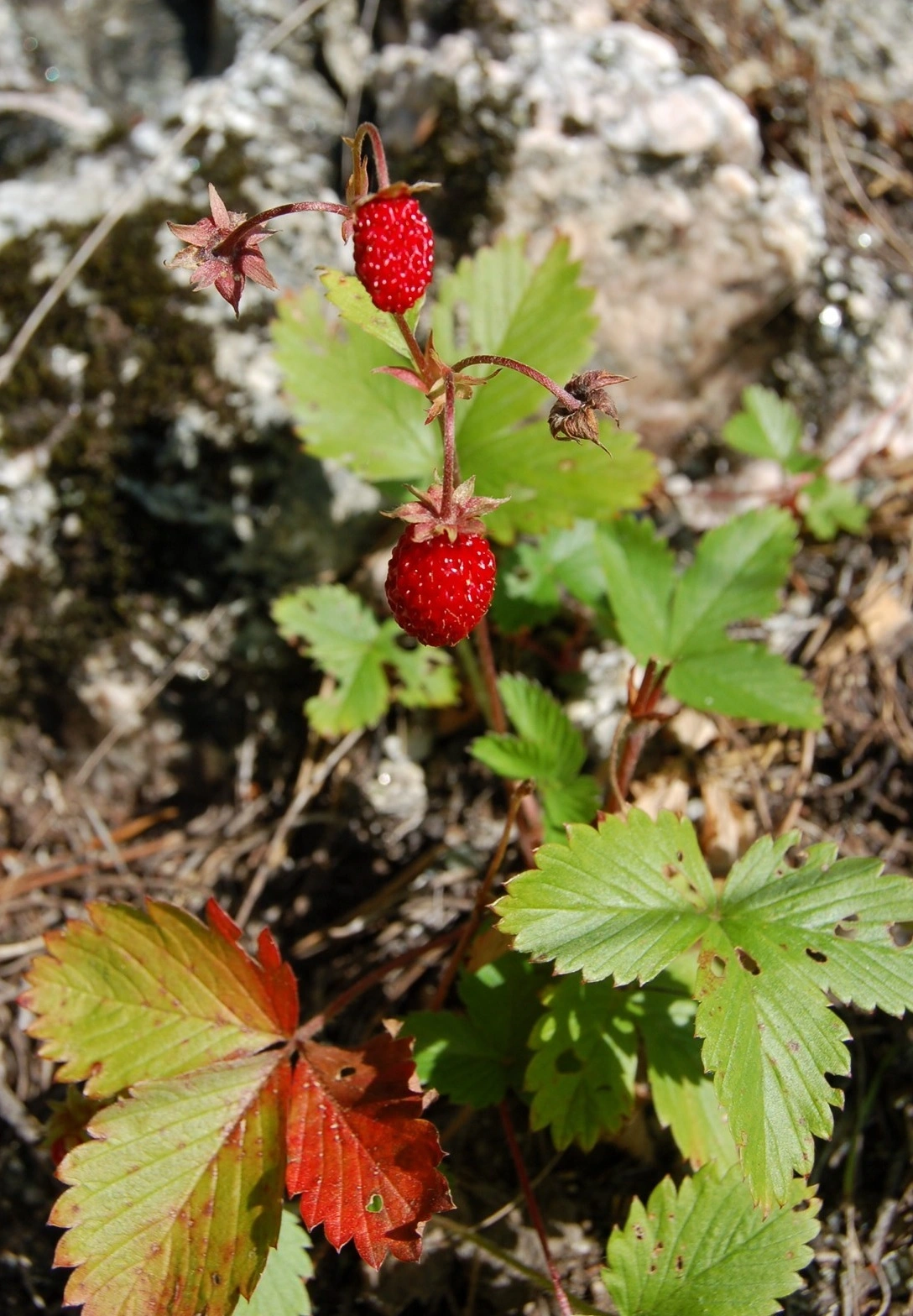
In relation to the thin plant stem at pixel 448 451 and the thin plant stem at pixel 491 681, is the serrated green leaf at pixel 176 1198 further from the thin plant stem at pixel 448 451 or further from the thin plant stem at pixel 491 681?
the thin plant stem at pixel 448 451

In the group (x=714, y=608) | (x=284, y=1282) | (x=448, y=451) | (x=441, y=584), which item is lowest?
(x=284, y=1282)

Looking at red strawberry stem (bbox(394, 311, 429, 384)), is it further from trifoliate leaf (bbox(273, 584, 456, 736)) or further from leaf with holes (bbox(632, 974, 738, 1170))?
leaf with holes (bbox(632, 974, 738, 1170))

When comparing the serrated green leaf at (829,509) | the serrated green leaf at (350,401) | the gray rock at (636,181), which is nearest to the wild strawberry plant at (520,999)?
the serrated green leaf at (350,401)

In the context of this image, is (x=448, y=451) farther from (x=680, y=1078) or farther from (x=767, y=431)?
(x=767, y=431)

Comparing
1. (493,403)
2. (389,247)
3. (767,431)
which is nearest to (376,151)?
(389,247)

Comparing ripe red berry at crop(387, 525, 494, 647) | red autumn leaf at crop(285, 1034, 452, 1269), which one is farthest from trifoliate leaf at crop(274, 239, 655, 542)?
red autumn leaf at crop(285, 1034, 452, 1269)

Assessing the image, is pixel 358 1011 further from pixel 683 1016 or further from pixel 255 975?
pixel 683 1016
